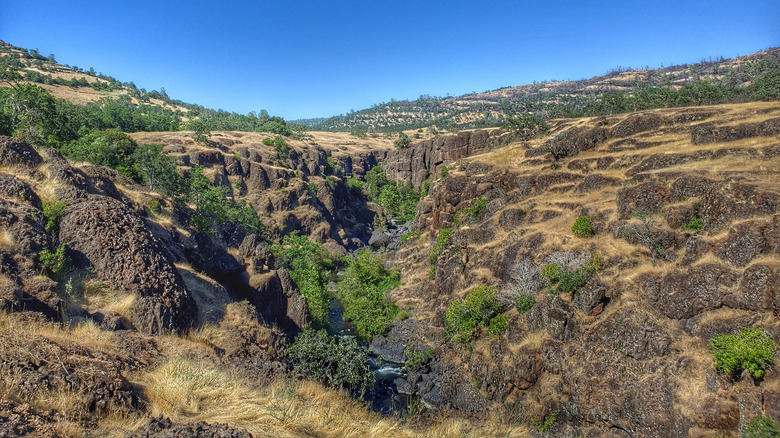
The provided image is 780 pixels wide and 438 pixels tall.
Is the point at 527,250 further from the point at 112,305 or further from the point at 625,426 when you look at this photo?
the point at 112,305

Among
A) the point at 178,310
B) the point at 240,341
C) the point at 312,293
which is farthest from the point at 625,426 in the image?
the point at 312,293

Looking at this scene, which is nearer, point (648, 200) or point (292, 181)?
point (648, 200)

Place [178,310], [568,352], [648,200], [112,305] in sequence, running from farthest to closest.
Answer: [648,200] → [568,352] → [178,310] → [112,305]

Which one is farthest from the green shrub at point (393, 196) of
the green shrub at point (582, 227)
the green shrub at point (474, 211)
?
the green shrub at point (582, 227)

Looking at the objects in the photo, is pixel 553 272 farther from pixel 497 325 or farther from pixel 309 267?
pixel 309 267

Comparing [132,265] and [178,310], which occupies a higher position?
[132,265]
